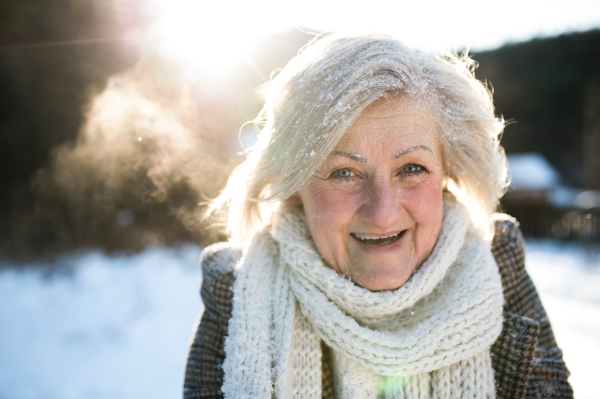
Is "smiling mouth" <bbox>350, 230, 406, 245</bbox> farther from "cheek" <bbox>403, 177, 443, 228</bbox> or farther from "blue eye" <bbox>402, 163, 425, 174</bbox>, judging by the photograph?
"blue eye" <bbox>402, 163, 425, 174</bbox>

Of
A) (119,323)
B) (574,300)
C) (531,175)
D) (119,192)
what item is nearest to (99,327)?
(119,323)

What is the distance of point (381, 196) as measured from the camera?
1421mm

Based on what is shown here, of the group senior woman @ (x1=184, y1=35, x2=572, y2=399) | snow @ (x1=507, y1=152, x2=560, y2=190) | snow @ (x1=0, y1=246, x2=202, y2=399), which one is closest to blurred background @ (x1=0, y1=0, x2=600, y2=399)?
snow @ (x1=0, y1=246, x2=202, y2=399)

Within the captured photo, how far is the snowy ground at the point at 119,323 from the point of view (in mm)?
3070

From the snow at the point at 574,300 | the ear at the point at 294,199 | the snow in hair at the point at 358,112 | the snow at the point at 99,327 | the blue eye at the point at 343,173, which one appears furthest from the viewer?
the snow at the point at 99,327

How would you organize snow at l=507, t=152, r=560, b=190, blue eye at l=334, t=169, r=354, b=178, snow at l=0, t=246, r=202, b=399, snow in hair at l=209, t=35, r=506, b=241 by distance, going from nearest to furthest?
1. snow in hair at l=209, t=35, r=506, b=241
2. blue eye at l=334, t=169, r=354, b=178
3. snow at l=0, t=246, r=202, b=399
4. snow at l=507, t=152, r=560, b=190

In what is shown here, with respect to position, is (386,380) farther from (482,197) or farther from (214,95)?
(214,95)

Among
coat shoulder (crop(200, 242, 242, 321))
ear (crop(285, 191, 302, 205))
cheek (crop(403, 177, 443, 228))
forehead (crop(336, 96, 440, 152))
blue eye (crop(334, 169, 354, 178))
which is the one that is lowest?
coat shoulder (crop(200, 242, 242, 321))

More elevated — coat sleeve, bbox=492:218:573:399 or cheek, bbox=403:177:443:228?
cheek, bbox=403:177:443:228

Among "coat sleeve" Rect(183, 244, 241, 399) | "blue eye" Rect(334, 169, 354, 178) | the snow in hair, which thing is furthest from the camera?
"coat sleeve" Rect(183, 244, 241, 399)

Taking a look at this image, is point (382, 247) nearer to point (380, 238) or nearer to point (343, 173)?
point (380, 238)

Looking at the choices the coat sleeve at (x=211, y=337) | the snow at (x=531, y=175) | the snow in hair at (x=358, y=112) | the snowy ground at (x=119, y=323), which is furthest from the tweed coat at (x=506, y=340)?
the snow at (x=531, y=175)

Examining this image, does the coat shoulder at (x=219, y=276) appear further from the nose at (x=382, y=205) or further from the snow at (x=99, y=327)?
the snow at (x=99, y=327)

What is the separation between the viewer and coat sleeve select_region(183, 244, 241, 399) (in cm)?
166
